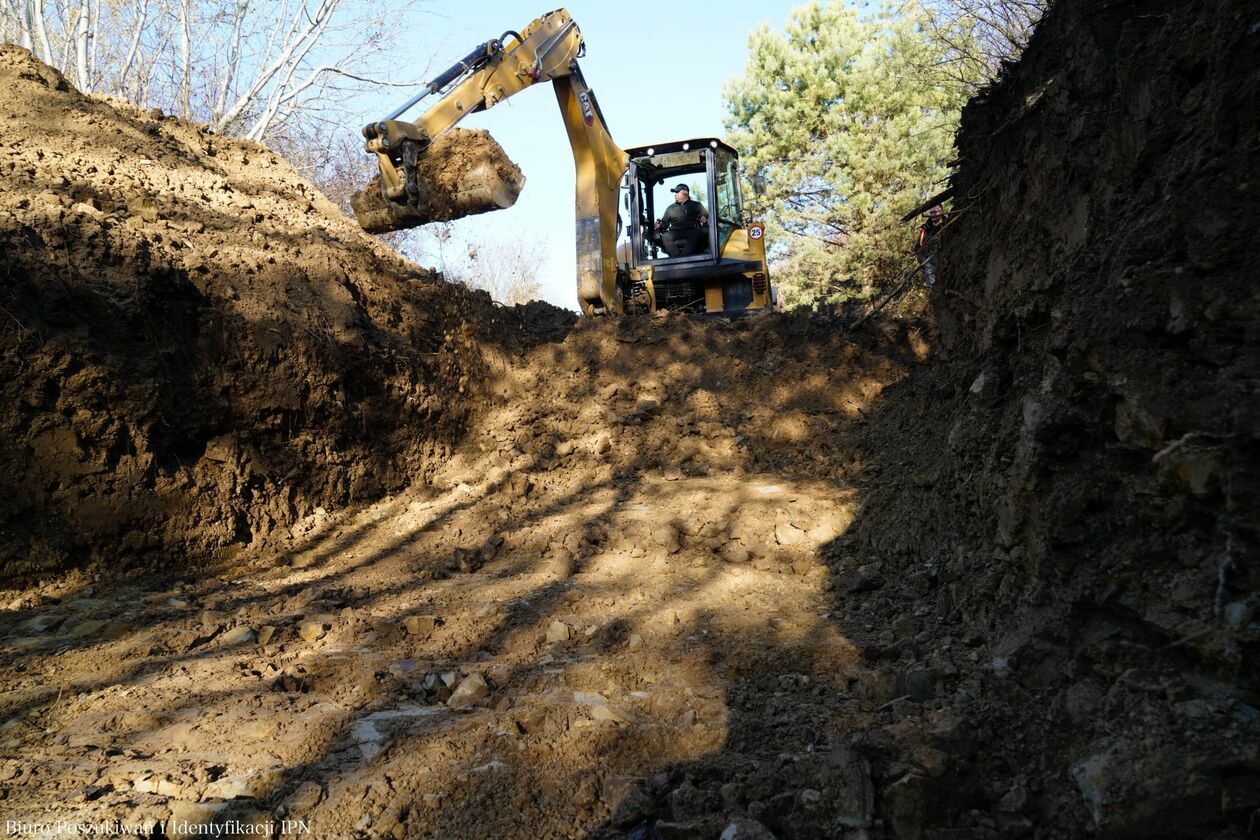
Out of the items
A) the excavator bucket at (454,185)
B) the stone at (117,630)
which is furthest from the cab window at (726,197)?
the stone at (117,630)

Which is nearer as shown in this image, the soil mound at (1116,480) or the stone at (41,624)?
the soil mound at (1116,480)

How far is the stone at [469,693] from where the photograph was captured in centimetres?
351

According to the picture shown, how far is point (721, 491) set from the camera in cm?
628

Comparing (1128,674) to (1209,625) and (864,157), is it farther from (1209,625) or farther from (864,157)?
(864,157)

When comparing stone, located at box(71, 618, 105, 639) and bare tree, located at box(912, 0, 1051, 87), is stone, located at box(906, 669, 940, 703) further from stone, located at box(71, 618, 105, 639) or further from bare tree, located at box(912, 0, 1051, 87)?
bare tree, located at box(912, 0, 1051, 87)

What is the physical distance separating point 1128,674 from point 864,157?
2069 centimetres

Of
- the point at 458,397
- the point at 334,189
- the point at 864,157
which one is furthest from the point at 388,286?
the point at 864,157

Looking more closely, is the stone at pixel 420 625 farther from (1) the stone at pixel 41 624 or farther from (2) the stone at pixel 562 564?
(1) the stone at pixel 41 624

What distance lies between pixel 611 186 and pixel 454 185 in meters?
2.38

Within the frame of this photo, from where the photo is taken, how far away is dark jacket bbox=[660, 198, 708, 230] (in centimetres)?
1087

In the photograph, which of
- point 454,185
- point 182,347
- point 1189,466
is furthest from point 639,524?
point 454,185

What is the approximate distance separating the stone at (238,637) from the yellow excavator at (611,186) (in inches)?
176

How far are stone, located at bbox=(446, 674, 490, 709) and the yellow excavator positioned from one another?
5.12 meters

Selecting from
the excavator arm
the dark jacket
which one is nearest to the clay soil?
the excavator arm
